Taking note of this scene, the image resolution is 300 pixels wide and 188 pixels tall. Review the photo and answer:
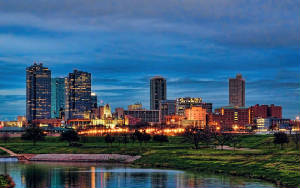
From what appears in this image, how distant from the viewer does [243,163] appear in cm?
9381

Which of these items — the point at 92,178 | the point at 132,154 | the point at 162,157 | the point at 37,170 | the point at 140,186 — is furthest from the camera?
the point at 132,154

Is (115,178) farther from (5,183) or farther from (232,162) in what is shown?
(232,162)

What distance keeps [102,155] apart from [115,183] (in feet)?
154

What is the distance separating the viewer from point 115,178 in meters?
85.1

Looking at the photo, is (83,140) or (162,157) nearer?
(162,157)

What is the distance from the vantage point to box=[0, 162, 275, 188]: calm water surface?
76.1 m

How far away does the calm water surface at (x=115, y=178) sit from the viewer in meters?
76.1

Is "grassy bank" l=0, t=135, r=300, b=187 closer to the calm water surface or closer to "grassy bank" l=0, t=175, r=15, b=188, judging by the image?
the calm water surface

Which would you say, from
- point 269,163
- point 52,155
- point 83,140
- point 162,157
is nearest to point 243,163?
point 269,163

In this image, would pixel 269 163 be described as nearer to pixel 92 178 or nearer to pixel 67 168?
pixel 92 178

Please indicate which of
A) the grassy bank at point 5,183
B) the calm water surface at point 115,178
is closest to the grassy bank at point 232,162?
the calm water surface at point 115,178

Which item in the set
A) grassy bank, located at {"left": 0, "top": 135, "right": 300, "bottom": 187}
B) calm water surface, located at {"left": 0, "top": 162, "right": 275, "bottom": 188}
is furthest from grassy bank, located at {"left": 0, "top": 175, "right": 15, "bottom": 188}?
grassy bank, located at {"left": 0, "top": 135, "right": 300, "bottom": 187}

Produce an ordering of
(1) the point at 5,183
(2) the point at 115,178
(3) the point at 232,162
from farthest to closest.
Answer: (3) the point at 232,162 < (2) the point at 115,178 < (1) the point at 5,183

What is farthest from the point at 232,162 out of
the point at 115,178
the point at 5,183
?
the point at 5,183
